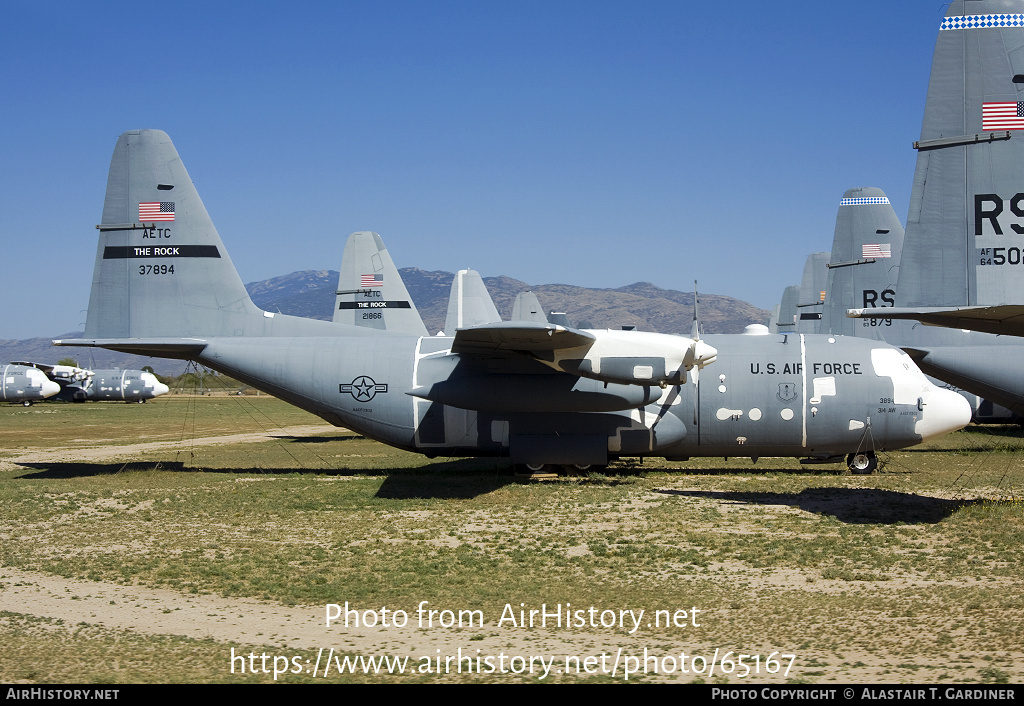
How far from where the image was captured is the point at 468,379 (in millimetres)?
17812

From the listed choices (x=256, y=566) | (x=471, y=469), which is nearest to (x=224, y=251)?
(x=471, y=469)

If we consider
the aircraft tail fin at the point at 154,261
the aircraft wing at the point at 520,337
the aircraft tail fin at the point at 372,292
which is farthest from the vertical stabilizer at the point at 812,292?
the aircraft tail fin at the point at 154,261

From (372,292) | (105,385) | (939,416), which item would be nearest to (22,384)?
(105,385)

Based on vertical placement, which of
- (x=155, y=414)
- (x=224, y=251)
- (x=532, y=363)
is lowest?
(x=155, y=414)

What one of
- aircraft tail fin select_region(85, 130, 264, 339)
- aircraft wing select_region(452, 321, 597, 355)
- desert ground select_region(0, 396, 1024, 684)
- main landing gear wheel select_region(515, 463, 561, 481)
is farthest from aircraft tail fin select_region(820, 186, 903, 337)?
aircraft tail fin select_region(85, 130, 264, 339)

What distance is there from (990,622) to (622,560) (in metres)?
4.58

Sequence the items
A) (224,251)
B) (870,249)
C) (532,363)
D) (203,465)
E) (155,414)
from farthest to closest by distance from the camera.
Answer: (155,414), (870,249), (203,465), (224,251), (532,363)

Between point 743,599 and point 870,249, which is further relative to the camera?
point 870,249

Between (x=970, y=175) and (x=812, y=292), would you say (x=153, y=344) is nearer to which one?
(x=970, y=175)

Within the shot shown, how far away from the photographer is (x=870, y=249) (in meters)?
26.1

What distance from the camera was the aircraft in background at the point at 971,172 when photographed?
12938mm

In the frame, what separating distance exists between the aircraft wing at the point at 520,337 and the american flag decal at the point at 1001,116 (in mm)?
7549

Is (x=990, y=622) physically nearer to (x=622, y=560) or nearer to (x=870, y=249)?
(x=622, y=560)
